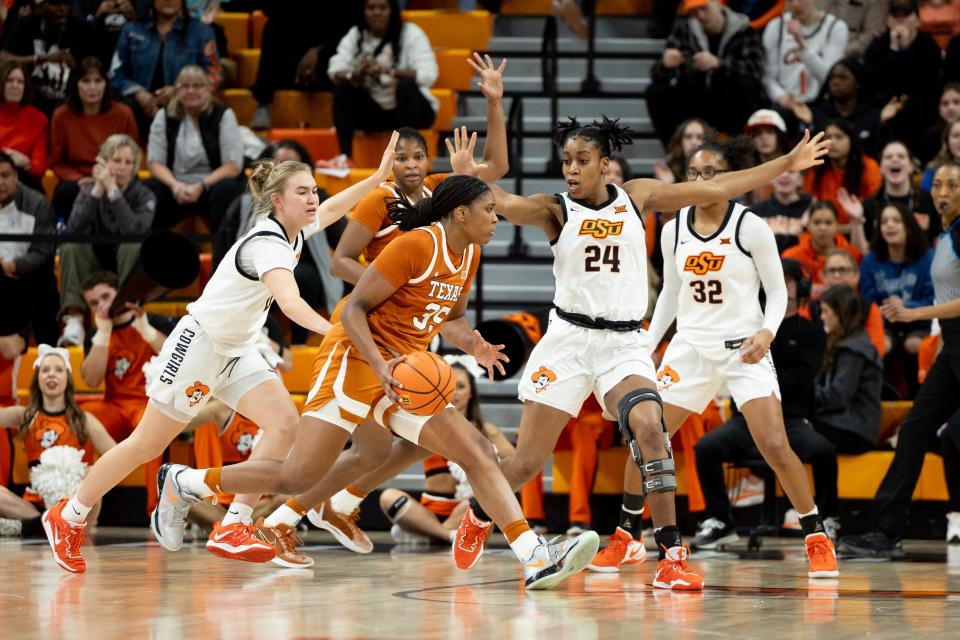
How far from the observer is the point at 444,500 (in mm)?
8945

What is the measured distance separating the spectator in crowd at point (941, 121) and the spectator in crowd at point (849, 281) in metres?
1.73

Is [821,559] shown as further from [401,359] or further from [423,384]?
[401,359]

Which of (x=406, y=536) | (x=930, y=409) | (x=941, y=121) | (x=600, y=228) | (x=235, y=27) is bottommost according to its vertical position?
(x=406, y=536)

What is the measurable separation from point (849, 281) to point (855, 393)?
100 centimetres

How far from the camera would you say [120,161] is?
10.6 meters

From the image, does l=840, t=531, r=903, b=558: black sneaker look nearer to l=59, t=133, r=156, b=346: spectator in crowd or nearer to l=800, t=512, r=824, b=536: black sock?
l=800, t=512, r=824, b=536: black sock

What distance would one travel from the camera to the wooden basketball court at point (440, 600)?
16.0ft

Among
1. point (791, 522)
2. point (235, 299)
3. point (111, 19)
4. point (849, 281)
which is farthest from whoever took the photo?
point (111, 19)

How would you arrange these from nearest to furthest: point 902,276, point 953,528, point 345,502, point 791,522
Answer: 1. point 345,502
2. point 953,528
3. point 791,522
4. point 902,276

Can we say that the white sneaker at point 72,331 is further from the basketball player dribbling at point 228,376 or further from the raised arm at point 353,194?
the raised arm at point 353,194

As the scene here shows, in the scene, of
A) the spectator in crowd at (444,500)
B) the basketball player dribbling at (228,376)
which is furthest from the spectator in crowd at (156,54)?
the basketball player dribbling at (228,376)

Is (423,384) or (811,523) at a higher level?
(423,384)

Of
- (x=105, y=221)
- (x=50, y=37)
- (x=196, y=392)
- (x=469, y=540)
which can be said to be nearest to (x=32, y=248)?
(x=105, y=221)

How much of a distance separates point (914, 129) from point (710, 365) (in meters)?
5.07
